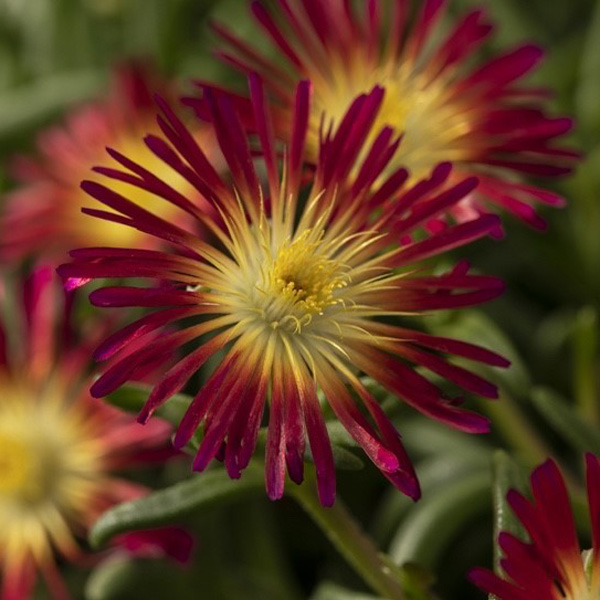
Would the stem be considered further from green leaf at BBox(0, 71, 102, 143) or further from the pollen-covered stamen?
green leaf at BBox(0, 71, 102, 143)

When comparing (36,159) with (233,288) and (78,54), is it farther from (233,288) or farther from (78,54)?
(233,288)

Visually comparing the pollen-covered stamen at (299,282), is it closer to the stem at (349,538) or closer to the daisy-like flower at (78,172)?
the stem at (349,538)

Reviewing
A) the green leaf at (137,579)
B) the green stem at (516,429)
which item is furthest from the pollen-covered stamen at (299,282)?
the green leaf at (137,579)

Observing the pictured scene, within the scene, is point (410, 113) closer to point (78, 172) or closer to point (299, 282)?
point (299, 282)

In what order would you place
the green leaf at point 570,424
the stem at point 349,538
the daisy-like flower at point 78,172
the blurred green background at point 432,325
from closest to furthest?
1. the stem at point 349,538
2. the green leaf at point 570,424
3. the blurred green background at point 432,325
4. the daisy-like flower at point 78,172

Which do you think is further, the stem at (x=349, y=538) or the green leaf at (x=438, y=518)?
the green leaf at (x=438, y=518)

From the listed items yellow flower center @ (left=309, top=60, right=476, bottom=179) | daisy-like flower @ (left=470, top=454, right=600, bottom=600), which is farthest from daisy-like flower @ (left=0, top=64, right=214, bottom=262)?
daisy-like flower @ (left=470, top=454, right=600, bottom=600)
